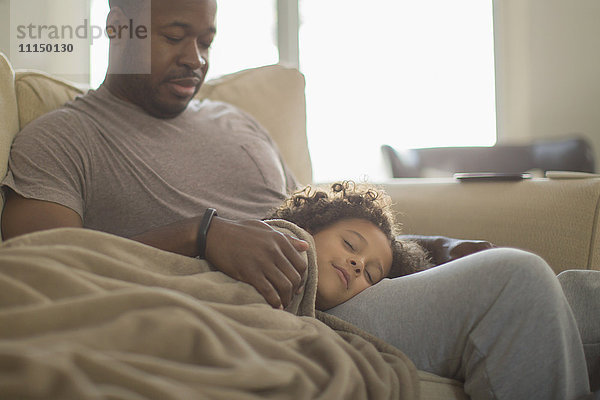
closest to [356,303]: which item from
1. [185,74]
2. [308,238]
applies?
[308,238]

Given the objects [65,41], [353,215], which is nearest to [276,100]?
Result: [353,215]

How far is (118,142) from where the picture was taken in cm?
127

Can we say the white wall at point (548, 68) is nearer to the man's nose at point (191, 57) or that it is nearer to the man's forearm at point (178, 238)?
the man's nose at point (191, 57)

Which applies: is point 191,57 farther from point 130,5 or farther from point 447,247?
point 447,247

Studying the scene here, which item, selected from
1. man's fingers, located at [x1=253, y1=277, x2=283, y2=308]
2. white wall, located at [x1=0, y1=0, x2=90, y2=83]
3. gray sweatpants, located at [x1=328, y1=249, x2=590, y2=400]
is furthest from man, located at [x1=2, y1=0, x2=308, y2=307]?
white wall, located at [x1=0, y1=0, x2=90, y2=83]

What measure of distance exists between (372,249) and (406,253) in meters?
0.14

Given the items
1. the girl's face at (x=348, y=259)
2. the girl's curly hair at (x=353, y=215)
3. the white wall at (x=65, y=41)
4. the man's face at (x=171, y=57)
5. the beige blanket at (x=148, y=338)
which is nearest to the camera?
the beige blanket at (x=148, y=338)

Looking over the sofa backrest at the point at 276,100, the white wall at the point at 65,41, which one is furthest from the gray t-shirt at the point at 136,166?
the white wall at the point at 65,41

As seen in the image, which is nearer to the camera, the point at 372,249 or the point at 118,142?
the point at 372,249

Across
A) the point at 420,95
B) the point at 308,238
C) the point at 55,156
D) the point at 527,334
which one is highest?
the point at 420,95

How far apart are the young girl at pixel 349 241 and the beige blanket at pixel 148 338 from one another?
0.62 feet

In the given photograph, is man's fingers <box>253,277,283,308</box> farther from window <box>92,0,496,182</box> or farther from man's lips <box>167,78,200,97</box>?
window <box>92,0,496,182</box>

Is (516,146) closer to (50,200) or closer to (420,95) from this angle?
(420,95)

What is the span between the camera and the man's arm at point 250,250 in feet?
2.72
